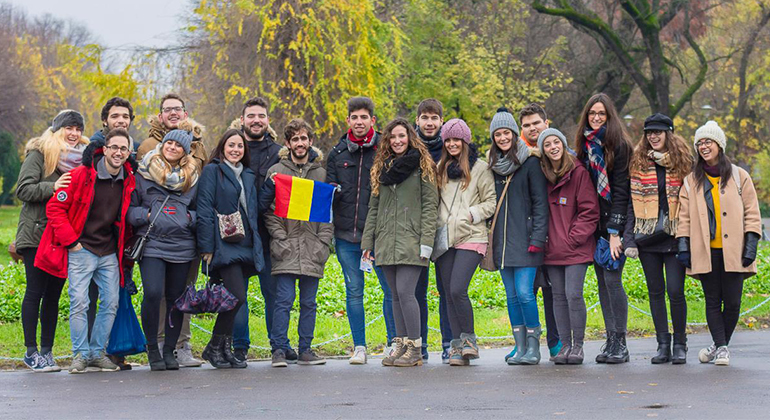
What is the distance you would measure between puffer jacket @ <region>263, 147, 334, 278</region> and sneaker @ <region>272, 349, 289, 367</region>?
2.23 feet

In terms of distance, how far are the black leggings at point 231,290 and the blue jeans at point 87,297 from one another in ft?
2.90

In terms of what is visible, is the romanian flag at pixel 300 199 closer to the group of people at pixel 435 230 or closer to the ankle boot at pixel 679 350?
the group of people at pixel 435 230

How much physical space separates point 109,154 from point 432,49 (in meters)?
26.1

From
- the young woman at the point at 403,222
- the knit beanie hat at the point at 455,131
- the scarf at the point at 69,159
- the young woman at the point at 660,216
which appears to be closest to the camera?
the young woman at the point at 660,216

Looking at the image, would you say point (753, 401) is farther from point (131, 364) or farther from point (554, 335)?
point (131, 364)

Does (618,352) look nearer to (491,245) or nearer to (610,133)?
(491,245)

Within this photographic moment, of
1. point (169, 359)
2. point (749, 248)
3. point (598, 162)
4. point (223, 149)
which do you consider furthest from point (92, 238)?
point (749, 248)

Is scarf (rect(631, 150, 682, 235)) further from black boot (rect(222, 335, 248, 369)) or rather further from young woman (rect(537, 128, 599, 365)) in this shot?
black boot (rect(222, 335, 248, 369))

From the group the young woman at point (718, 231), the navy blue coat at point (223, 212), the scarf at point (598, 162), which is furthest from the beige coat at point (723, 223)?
the navy blue coat at point (223, 212)

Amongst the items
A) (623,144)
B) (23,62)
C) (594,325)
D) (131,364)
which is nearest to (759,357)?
(623,144)

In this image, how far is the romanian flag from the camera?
9.23m

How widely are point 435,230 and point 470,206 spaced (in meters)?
0.37

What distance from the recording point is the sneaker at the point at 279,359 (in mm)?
9125

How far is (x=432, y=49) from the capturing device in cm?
3434
